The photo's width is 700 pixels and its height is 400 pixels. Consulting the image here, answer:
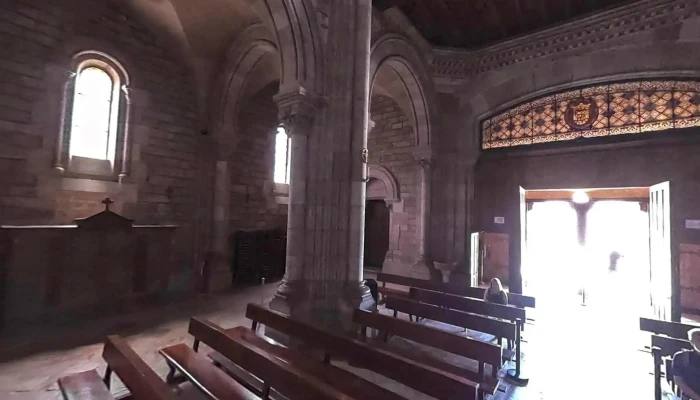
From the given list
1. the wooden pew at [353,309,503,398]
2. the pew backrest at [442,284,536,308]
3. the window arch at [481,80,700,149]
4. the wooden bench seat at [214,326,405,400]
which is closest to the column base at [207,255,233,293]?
the wooden bench seat at [214,326,405,400]

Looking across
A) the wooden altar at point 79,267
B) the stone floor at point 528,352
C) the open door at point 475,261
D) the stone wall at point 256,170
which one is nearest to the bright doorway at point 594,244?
the open door at point 475,261

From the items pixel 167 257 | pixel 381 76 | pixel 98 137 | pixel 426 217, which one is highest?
pixel 381 76

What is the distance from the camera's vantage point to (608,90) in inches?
239

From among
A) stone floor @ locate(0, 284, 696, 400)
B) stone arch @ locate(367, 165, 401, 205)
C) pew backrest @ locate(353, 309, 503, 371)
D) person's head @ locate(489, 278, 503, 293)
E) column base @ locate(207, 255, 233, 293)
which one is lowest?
stone floor @ locate(0, 284, 696, 400)

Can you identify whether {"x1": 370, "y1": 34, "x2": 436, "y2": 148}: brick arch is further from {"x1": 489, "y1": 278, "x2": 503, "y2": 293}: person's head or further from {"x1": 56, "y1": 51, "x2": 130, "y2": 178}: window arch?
{"x1": 56, "y1": 51, "x2": 130, "y2": 178}: window arch

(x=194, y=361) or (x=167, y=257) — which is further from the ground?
(x=167, y=257)

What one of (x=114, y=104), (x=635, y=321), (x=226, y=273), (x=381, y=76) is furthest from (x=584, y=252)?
(x=114, y=104)

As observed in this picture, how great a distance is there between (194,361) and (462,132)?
6.66 m

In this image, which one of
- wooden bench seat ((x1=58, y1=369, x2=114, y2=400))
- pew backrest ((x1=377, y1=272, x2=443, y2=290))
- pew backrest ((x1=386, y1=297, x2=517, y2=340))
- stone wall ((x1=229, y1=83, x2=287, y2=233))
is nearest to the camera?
wooden bench seat ((x1=58, y1=369, x2=114, y2=400))

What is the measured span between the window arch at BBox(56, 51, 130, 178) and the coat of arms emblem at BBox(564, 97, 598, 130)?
8138 mm

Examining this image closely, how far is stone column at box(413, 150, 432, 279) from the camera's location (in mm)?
7176

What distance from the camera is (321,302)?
399cm

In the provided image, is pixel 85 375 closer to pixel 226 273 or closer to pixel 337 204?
pixel 337 204

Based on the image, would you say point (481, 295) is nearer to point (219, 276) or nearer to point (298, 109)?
point (298, 109)
